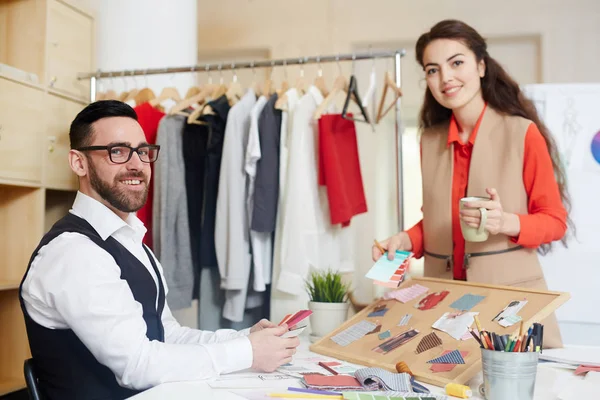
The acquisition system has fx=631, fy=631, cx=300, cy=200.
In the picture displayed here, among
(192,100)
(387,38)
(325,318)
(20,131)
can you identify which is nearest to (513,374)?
(325,318)

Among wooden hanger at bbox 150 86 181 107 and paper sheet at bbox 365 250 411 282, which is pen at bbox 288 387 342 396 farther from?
wooden hanger at bbox 150 86 181 107

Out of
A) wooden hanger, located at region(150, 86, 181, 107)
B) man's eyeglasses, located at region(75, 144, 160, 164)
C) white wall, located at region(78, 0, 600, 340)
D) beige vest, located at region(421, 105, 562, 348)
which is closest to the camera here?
man's eyeglasses, located at region(75, 144, 160, 164)

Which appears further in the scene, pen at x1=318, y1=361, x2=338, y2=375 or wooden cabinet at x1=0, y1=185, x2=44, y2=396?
wooden cabinet at x1=0, y1=185, x2=44, y2=396

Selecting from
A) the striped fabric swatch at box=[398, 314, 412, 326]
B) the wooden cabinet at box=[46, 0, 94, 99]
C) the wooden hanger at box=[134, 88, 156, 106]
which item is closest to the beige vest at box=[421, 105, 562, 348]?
the striped fabric swatch at box=[398, 314, 412, 326]

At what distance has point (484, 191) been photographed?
205 centimetres

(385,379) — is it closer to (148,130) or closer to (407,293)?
(407,293)

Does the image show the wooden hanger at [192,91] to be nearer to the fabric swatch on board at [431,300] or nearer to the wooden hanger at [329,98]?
the wooden hanger at [329,98]

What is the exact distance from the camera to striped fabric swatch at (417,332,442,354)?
61.4 inches

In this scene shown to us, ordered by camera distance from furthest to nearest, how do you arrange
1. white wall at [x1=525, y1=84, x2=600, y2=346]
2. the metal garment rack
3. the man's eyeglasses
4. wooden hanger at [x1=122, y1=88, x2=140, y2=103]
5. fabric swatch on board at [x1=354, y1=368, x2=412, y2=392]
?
wooden hanger at [x1=122, y1=88, x2=140, y2=103], the metal garment rack, white wall at [x1=525, y1=84, x2=600, y2=346], the man's eyeglasses, fabric swatch on board at [x1=354, y1=368, x2=412, y2=392]

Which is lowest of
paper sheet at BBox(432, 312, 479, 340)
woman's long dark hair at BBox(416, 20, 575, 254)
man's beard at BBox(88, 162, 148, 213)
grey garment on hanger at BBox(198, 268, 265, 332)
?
grey garment on hanger at BBox(198, 268, 265, 332)

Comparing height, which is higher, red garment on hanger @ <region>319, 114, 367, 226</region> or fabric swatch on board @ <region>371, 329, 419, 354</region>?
red garment on hanger @ <region>319, 114, 367, 226</region>

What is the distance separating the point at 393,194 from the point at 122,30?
2.64 m

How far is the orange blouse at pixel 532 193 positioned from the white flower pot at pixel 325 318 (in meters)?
0.43

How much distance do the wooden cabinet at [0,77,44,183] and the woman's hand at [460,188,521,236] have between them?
2.07 metres
